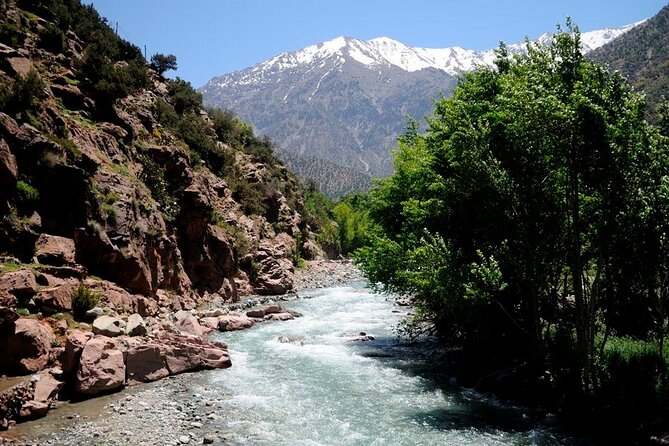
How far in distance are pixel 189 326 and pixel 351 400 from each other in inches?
410

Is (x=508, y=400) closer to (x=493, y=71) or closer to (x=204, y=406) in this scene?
(x=204, y=406)

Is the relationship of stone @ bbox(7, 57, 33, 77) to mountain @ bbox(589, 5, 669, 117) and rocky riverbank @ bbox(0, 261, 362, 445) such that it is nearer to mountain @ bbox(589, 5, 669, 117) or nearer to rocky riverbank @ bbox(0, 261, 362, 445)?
rocky riverbank @ bbox(0, 261, 362, 445)

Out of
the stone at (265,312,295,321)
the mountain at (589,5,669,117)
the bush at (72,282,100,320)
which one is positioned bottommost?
the stone at (265,312,295,321)

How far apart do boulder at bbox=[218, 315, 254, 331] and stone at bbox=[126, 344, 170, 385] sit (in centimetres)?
853

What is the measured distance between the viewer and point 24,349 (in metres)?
13.4

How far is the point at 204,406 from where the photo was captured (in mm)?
13672

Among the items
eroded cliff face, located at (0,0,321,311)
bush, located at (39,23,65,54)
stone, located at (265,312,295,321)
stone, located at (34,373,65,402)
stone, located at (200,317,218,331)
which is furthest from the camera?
bush, located at (39,23,65,54)

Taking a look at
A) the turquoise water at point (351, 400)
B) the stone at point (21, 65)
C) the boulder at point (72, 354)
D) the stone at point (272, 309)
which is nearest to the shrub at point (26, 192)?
the boulder at point (72, 354)


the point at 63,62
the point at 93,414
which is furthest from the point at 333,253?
the point at 93,414

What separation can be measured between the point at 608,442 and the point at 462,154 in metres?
8.55

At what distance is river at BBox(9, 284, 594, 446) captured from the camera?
1173 cm

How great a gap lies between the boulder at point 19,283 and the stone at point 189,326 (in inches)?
291

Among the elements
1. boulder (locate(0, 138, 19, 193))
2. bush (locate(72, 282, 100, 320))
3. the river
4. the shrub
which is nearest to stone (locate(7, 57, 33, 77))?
boulder (locate(0, 138, 19, 193))

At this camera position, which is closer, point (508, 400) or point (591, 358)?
point (591, 358)
